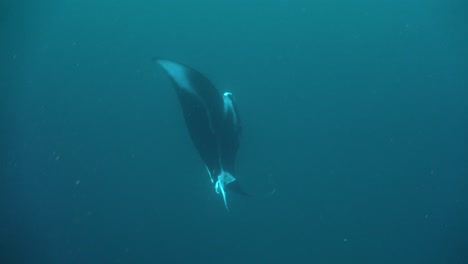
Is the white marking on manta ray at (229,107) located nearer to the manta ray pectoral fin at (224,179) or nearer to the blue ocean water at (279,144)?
the manta ray pectoral fin at (224,179)

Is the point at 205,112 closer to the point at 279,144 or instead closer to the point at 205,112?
the point at 205,112

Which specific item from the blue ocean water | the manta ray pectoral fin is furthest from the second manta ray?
the blue ocean water

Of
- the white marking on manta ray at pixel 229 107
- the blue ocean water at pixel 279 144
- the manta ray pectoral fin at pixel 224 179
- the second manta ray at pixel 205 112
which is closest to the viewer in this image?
the second manta ray at pixel 205 112

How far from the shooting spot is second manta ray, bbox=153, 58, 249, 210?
2.90 meters

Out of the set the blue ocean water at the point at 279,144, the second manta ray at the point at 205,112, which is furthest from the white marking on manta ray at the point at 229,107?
the blue ocean water at the point at 279,144

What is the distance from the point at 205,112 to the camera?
2.90m

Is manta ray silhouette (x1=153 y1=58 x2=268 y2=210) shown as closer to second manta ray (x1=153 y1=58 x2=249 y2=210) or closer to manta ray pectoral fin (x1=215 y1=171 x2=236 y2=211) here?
second manta ray (x1=153 y1=58 x2=249 y2=210)

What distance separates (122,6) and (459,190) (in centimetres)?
1537

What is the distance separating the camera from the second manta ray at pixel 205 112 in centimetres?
290

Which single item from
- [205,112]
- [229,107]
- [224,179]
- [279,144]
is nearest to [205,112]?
[205,112]

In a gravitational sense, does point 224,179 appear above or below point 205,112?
below

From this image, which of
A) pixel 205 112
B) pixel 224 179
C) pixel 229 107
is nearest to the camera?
pixel 205 112

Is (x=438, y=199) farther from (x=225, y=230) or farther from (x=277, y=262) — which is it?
(x=225, y=230)

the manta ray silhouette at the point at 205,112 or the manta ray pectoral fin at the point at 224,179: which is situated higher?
the manta ray silhouette at the point at 205,112
